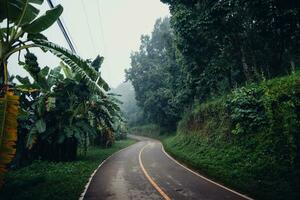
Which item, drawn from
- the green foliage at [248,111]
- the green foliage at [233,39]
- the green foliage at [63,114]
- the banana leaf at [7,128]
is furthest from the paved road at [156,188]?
the green foliage at [233,39]

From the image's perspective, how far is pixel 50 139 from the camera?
61.3 ft

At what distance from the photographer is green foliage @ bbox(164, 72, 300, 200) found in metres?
9.68

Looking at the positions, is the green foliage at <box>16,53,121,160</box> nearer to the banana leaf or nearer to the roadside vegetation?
the roadside vegetation

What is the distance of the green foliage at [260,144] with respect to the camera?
31.7 feet

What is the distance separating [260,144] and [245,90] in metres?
3.38

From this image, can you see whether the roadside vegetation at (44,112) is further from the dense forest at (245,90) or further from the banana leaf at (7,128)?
the dense forest at (245,90)

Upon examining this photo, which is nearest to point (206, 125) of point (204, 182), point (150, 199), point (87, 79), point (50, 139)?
point (204, 182)

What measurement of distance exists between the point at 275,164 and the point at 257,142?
2.25 meters

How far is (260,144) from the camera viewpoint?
40.6 ft

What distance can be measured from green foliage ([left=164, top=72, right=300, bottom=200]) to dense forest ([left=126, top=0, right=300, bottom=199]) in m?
0.03

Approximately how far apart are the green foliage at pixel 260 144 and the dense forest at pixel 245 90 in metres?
0.03

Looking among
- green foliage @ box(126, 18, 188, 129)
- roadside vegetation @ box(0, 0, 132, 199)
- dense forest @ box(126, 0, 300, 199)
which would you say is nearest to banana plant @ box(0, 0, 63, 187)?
roadside vegetation @ box(0, 0, 132, 199)

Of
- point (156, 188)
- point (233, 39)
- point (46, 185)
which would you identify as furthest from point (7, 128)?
point (233, 39)

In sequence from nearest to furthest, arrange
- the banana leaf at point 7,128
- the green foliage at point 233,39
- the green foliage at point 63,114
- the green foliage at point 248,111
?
the banana leaf at point 7,128, the green foliage at point 248,111, the green foliage at point 233,39, the green foliage at point 63,114
